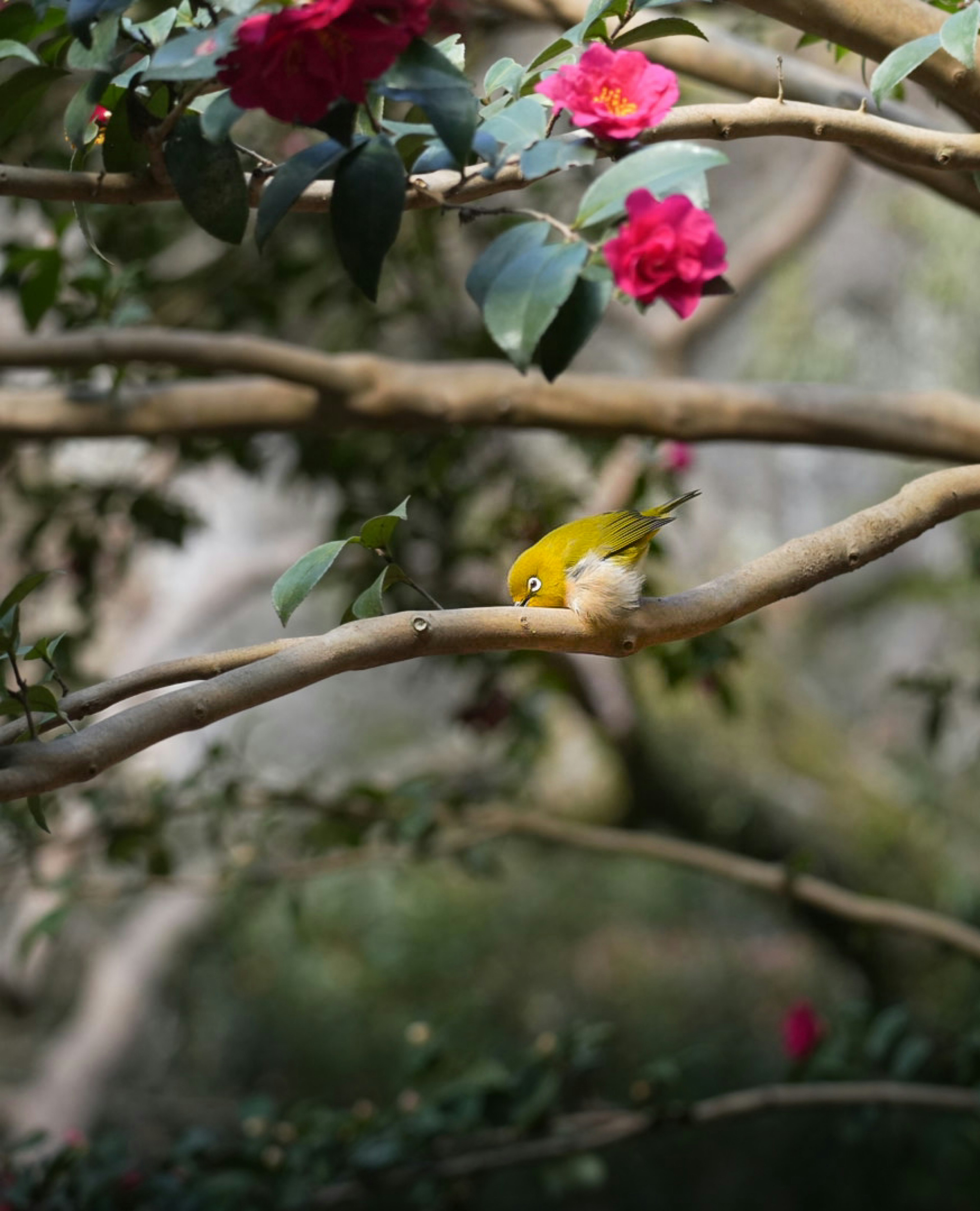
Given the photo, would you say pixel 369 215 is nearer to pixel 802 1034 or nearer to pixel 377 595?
pixel 377 595

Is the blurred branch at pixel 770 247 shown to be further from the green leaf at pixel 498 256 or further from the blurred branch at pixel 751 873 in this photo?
the green leaf at pixel 498 256

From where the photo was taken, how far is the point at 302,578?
68cm

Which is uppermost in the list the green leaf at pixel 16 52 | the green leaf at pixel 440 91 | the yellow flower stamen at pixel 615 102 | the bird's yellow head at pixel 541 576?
the green leaf at pixel 440 91

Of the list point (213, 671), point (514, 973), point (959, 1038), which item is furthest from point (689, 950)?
point (213, 671)

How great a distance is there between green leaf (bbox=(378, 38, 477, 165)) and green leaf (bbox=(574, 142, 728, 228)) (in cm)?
7

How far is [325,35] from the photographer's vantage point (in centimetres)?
55

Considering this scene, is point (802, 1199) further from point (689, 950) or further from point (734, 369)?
point (734, 369)

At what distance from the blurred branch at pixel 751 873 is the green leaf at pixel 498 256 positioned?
3.59ft

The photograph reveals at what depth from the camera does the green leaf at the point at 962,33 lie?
674 millimetres

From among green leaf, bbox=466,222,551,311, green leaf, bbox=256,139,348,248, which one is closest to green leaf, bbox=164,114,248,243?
green leaf, bbox=256,139,348,248

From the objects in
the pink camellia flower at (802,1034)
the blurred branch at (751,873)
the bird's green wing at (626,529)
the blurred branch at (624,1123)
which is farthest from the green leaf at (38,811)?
the pink camellia flower at (802,1034)

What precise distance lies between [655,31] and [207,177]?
0.91 ft

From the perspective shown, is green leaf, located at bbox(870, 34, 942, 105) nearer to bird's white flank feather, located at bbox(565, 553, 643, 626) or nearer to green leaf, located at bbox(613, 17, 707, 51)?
green leaf, located at bbox(613, 17, 707, 51)

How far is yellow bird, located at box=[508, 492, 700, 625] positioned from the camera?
79 cm
